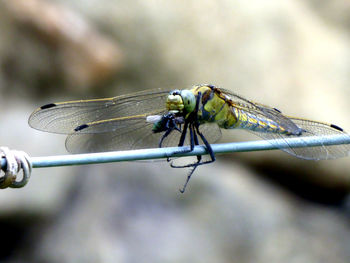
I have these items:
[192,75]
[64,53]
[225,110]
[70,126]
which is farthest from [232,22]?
[70,126]

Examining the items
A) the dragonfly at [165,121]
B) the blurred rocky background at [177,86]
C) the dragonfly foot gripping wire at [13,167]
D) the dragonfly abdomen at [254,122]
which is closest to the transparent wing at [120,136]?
the dragonfly at [165,121]

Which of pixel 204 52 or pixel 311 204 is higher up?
pixel 204 52

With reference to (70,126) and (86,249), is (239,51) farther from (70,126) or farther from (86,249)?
(70,126)

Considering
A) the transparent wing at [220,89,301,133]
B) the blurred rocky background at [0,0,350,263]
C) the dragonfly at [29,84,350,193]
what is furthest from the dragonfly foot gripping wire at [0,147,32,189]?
the blurred rocky background at [0,0,350,263]

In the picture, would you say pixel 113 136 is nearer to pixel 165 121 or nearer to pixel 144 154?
pixel 165 121

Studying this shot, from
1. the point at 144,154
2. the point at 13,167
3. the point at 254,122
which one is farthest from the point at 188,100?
the point at 13,167

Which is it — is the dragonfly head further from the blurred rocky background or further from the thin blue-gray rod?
the blurred rocky background

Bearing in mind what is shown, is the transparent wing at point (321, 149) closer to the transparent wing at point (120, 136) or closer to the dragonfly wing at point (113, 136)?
the transparent wing at point (120, 136)
